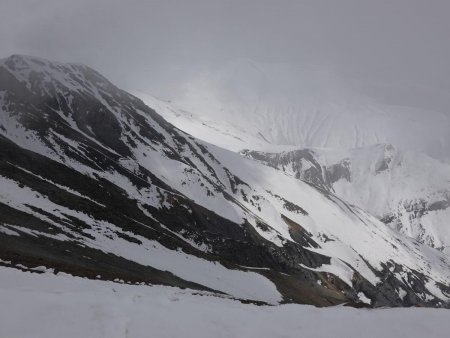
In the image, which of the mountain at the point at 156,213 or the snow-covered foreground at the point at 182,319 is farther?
the mountain at the point at 156,213

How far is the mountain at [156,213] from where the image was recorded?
42.0 metres

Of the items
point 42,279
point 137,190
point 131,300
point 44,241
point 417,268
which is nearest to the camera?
point 131,300

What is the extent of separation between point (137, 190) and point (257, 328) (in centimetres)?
7985

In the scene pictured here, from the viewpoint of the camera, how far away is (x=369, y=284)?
128 m

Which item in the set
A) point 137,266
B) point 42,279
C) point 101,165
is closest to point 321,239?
point 101,165

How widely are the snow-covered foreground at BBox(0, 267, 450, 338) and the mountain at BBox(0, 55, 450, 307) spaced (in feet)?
31.8

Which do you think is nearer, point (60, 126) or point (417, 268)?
point (60, 126)

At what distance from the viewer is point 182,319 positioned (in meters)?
11.6

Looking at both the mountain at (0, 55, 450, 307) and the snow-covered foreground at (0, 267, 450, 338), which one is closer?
the snow-covered foreground at (0, 267, 450, 338)

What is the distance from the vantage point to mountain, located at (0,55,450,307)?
4203 cm

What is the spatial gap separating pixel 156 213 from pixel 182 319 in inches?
2842

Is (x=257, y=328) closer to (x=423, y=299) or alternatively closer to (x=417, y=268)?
(x=423, y=299)

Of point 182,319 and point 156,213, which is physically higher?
point 182,319

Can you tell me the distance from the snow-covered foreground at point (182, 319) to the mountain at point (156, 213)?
969 centimetres
